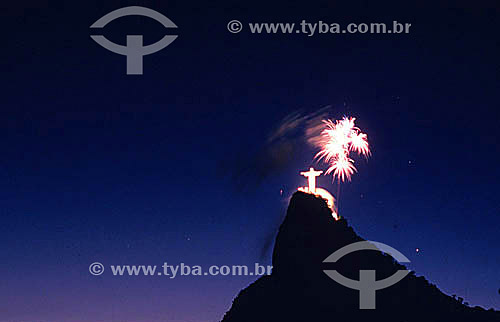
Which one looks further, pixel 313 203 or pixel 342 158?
pixel 313 203

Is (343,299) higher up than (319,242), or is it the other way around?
(319,242)

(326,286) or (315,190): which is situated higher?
(315,190)

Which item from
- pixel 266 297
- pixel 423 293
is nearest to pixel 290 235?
pixel 266 297

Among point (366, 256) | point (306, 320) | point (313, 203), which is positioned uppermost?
point (313, 203)

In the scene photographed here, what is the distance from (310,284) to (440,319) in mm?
15264

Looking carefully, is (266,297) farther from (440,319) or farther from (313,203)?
(440,319)

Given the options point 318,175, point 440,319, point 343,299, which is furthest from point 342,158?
point 440,319

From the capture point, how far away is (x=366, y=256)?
7162 centimetres

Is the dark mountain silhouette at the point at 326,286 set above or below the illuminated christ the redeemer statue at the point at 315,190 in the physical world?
below

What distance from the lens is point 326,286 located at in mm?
69375

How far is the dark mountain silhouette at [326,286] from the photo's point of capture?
68.8 meters

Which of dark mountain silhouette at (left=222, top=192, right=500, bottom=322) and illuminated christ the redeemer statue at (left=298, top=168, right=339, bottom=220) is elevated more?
illuminated christ the redeemer statue at (left=298, top=168, right=339, bottom=220)

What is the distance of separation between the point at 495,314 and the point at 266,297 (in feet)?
87.1

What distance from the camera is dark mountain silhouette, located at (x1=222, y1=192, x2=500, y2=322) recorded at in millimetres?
68812
